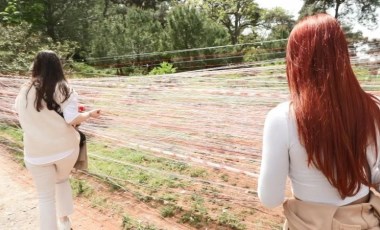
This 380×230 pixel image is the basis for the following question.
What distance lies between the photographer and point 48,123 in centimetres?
266

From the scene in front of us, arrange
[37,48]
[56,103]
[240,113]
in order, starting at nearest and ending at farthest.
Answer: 1. [56,103]
2. [240,113]
3. [37,48]

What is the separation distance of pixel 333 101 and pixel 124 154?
436 centimetres

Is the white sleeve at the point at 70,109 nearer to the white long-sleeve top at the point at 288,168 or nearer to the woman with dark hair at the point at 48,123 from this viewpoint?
the woman with dark hair at the point at 48,123

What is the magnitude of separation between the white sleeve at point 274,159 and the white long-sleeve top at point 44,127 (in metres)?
1.72

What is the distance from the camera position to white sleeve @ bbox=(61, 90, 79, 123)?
103 inches

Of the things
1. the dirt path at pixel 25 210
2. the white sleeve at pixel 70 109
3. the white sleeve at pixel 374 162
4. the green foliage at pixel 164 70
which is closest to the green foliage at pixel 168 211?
the dirt path at pixel 25 210

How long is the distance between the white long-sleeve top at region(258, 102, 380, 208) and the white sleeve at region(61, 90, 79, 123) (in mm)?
1700

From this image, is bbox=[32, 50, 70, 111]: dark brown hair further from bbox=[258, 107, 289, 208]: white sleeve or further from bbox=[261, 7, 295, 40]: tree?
bbox=[261, 7, 295, 40]: tree

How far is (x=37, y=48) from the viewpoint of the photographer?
37.1 feet

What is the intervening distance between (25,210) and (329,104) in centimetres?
359

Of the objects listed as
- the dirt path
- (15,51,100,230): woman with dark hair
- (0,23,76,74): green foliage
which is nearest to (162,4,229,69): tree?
(0,23,76,74): green foliage

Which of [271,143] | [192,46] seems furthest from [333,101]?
[192,46]

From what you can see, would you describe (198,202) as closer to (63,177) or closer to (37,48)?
(63,177)

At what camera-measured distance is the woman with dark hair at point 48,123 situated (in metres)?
2.61
